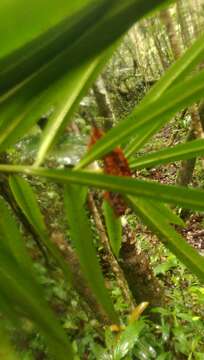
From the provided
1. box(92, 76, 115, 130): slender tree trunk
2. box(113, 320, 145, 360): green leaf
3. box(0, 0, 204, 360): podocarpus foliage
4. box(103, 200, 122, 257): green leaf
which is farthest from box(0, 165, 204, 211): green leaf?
box(92, 76, 115, 130): slender tree trunk

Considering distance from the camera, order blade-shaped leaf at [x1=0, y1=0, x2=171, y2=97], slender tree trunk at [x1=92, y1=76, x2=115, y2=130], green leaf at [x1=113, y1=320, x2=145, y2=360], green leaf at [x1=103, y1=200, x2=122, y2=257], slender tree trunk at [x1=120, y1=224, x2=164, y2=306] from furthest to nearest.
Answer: slender tree trunk at [x1=92, y1=76, x2=115, y2=130]
slender tree trunk at [x1=120, y1=224, x2=164, y2=306]
green leaf at [x1=113, y1=320, x2=145, y2=360]
green leaf at [x1=103, y1=200, x2=122, y2=257]
blade-shaped leaf at [x1=0, y1=0, x2=171, y2=97]

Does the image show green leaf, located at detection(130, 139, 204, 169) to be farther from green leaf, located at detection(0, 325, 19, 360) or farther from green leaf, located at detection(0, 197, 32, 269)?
green leaf, located at detection(0, 325, 19, 360)

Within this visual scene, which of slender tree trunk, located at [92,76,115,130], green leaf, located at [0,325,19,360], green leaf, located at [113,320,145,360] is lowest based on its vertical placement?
green leaf, located at [113,320,145,360]

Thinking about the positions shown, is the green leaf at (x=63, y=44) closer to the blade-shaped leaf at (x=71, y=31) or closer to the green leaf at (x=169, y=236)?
the blade-shaped leaf at (x=71, y=31)

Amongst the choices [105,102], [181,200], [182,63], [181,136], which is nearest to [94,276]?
[181,200]

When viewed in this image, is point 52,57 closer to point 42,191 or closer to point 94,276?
point 94,276

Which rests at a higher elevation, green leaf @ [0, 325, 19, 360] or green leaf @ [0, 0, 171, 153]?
green leaf @ [0, 0, 171, 153]

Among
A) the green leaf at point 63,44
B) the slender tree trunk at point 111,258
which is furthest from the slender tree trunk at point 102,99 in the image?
the green leaf at point 63,44
